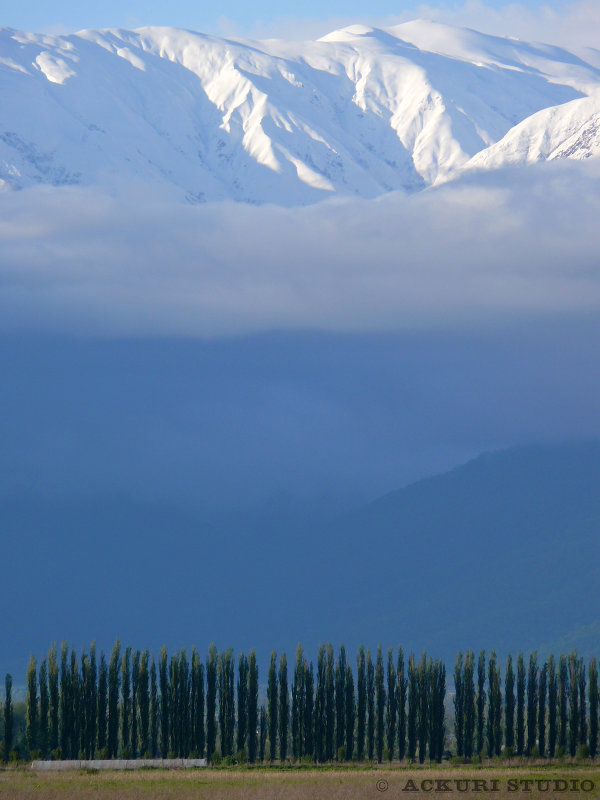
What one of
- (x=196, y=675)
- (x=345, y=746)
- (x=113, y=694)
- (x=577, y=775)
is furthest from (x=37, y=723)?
(x=577, y=775)

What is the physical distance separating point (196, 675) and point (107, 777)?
1410 inches

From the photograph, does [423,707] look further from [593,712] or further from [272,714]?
[593,712]

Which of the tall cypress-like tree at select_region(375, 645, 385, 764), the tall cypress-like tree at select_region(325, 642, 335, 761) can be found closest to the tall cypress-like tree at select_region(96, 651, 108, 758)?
the tall cypress-like tree at select_region(325, 642, 335, 761)

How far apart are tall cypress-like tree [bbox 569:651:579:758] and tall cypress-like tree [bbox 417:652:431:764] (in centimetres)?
1291

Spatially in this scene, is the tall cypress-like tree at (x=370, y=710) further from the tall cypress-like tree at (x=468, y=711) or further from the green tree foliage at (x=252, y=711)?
the green tree foliage at (x=252, y=711)

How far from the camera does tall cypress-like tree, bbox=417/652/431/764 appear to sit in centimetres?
11575

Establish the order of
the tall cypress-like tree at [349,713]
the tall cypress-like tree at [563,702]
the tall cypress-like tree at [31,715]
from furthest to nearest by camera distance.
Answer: the tall cypress-like tree at [563,702]
the tall cypress-like tree at [349,713]
the tall cypress-like tree at [31,715]

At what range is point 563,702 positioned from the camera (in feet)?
396

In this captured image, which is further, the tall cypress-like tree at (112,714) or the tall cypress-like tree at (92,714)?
the tall cypress-like tree at (112,714)

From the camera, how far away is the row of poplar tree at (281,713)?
11238 centimetres

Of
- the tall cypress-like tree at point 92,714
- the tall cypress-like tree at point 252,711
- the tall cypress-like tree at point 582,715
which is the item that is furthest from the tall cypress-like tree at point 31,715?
the tall cypress-like tree at point 582,715

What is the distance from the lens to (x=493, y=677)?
123625 mm

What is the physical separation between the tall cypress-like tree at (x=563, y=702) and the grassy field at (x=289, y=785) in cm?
3203

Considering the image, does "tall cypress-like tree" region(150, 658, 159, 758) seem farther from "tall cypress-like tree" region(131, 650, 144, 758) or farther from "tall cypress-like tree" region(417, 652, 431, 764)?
"tall cypress-like tree" region(417, 652, 431, 764)
